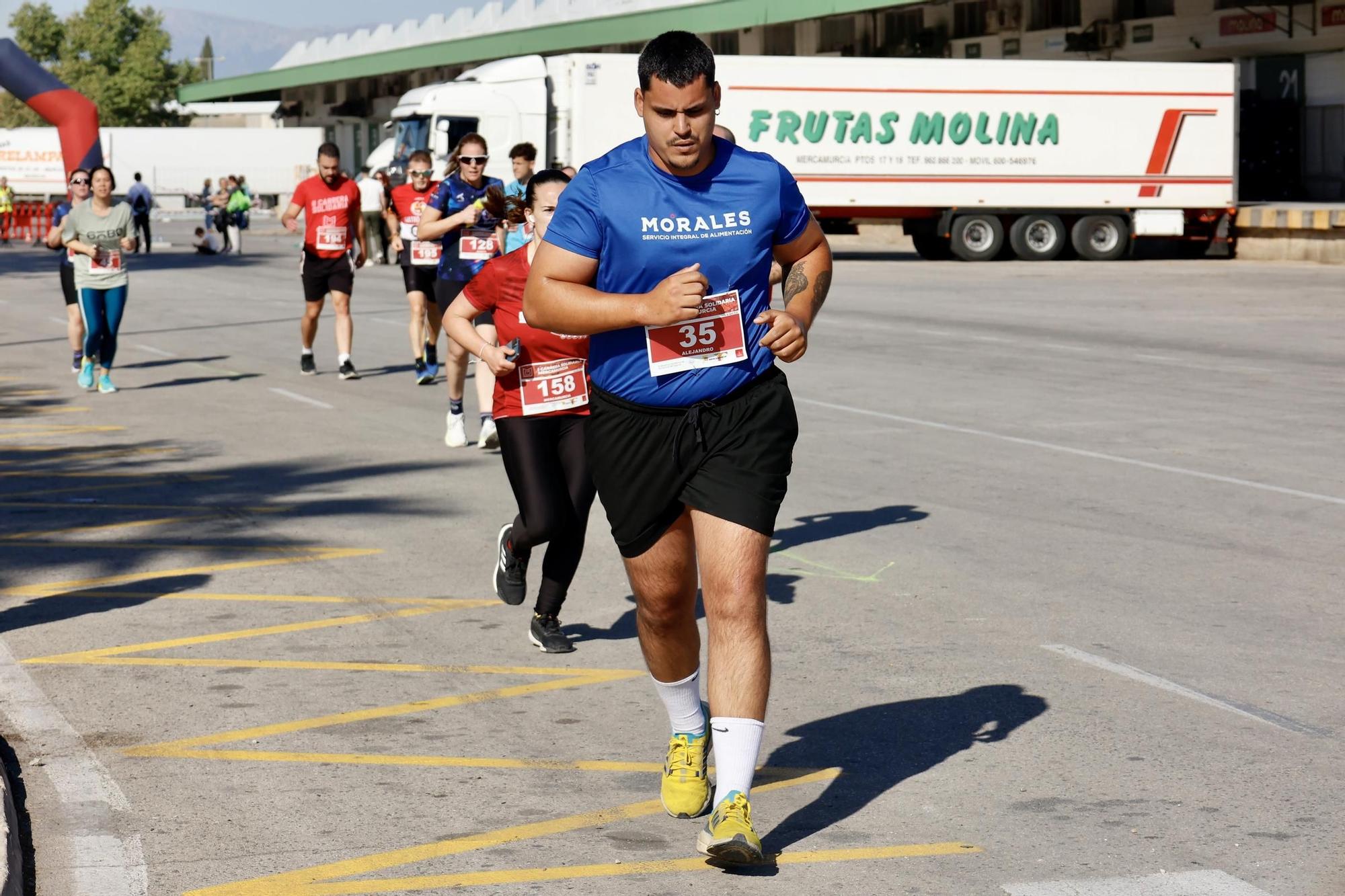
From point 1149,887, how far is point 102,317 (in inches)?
491

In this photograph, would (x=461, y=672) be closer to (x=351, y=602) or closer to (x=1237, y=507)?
(x=351, y=602)

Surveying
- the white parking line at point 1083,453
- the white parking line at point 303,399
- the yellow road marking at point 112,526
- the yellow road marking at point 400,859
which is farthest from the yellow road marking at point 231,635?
the white parking line at point 303,399

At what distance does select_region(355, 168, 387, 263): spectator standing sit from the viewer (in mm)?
36719

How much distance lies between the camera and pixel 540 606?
6.79m

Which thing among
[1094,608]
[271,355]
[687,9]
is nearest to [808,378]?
[271,355]

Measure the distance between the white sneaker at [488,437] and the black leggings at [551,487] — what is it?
477 centimetres

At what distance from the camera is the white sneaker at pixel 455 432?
12102 mm

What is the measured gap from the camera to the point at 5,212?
53.4 metres

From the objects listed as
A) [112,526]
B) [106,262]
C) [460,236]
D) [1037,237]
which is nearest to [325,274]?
[106,262]

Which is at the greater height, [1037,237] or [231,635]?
[1037,237]

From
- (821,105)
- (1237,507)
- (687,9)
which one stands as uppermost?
(687,9)

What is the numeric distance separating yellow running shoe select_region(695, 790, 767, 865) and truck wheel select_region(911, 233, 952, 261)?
1396 inches

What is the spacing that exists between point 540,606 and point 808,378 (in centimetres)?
973

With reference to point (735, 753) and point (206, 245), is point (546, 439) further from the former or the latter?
point (206, 245)
